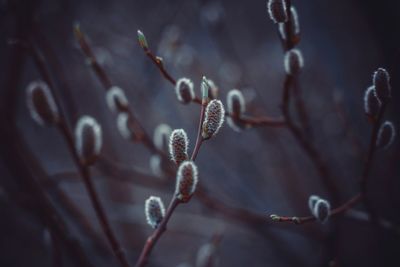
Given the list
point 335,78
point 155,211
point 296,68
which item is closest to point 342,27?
point 335,78

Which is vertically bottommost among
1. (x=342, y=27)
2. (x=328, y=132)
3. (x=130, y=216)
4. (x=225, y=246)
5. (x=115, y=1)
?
(x=225, y=246)

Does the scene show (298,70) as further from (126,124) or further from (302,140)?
(126,124)

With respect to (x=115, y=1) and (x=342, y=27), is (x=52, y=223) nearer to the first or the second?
(x=342, y=27)

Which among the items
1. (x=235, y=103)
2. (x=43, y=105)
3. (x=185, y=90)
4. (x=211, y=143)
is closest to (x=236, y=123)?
(x=235, y=103)

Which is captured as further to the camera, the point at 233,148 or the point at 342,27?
the point at 233,148

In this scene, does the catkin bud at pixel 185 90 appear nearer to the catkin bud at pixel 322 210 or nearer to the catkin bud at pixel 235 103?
the catkin bud at pixel 235 103
